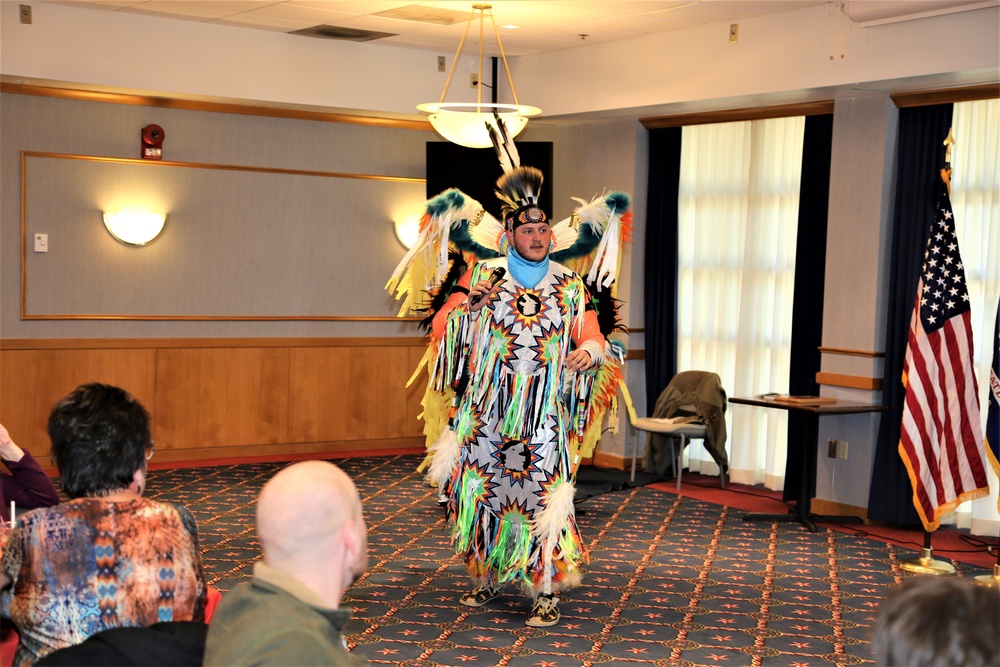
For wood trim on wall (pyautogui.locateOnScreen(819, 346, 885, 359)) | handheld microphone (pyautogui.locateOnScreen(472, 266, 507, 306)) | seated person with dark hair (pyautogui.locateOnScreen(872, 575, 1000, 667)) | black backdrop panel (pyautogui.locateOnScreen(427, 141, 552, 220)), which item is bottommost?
wood trim on wall (pyautogui.locateOnScreen(819, 346, 885, 359))

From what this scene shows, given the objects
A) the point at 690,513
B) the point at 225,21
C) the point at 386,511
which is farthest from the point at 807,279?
the point at 225,21

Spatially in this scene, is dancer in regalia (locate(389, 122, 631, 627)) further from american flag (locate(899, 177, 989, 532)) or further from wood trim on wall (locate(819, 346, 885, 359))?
wood trim on wall (locate(819, 346, 885, 359))

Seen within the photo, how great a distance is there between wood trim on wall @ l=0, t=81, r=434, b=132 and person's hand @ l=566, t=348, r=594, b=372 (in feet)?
15.2

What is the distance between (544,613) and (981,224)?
3.80 m

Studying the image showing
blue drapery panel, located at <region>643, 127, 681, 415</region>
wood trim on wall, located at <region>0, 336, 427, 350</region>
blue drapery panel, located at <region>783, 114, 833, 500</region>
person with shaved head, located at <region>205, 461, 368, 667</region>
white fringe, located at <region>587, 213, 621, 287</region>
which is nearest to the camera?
person with shaved head, located at <region>205, 461, 368, 667</region>

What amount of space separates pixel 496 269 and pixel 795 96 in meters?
3.20

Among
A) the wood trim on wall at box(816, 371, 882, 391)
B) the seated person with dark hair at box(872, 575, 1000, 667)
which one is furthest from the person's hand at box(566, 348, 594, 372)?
the seated person with dark hair at box(872, 575, 1000, 667)

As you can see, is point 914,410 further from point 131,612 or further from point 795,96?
point 131,612

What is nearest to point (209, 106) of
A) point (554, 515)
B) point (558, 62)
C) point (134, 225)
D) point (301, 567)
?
point (134, 225)

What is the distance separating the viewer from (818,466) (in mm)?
7523

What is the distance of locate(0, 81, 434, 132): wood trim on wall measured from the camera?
8.10 m

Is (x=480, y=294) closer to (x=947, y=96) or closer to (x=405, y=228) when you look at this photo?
(x=947, y=96)

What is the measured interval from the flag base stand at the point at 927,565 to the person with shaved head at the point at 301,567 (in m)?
4.64

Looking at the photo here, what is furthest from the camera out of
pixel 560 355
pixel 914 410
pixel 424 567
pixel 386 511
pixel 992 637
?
pixel 386 511
